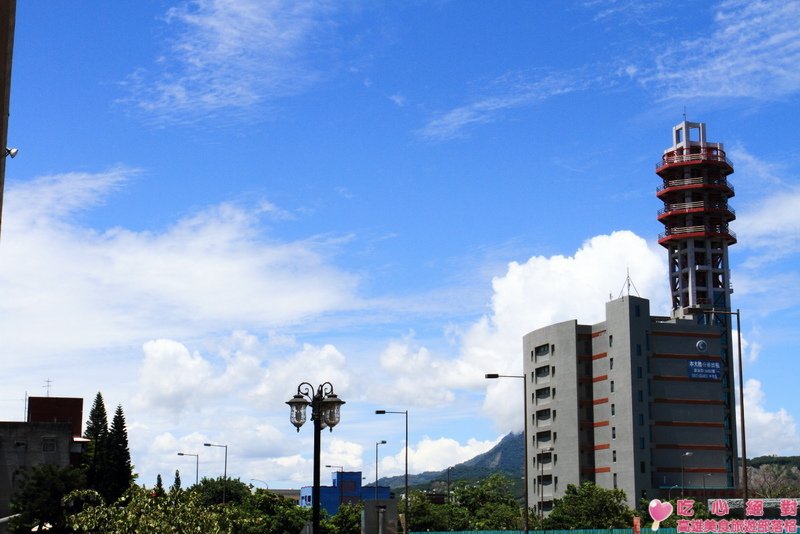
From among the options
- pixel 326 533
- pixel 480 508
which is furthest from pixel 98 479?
pixel 480 508

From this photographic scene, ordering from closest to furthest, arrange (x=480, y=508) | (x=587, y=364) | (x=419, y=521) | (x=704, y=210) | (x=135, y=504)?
(x=135, y=504)
(x=419, y=521)
(x=480, y=508)
(x=587, y=364)
(x=704, y=210)

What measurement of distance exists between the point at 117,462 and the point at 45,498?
168ft

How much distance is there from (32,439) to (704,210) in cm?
9896

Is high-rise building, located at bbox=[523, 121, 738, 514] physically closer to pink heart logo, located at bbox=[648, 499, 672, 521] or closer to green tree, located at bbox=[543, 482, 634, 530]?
green tree, located at bbox=[543, 482, 634, 530]

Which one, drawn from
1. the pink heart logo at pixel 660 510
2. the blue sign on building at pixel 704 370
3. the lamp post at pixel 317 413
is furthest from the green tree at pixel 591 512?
the lamp post at pixel 317 413

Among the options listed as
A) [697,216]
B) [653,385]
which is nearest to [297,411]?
[653,385]

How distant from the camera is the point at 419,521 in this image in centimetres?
12419

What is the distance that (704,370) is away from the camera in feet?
469

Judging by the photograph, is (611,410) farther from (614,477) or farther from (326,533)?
(326,533)

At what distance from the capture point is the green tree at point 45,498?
78.4 m

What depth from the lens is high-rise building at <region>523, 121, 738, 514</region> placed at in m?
139

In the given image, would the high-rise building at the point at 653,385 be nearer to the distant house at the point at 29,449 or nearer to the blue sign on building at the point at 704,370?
the blue sign on building at the point at 704,370

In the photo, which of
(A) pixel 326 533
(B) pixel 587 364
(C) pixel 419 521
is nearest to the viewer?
(A) pixel 326 533

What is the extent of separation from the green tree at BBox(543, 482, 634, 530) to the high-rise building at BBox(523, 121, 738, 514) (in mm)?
19156
